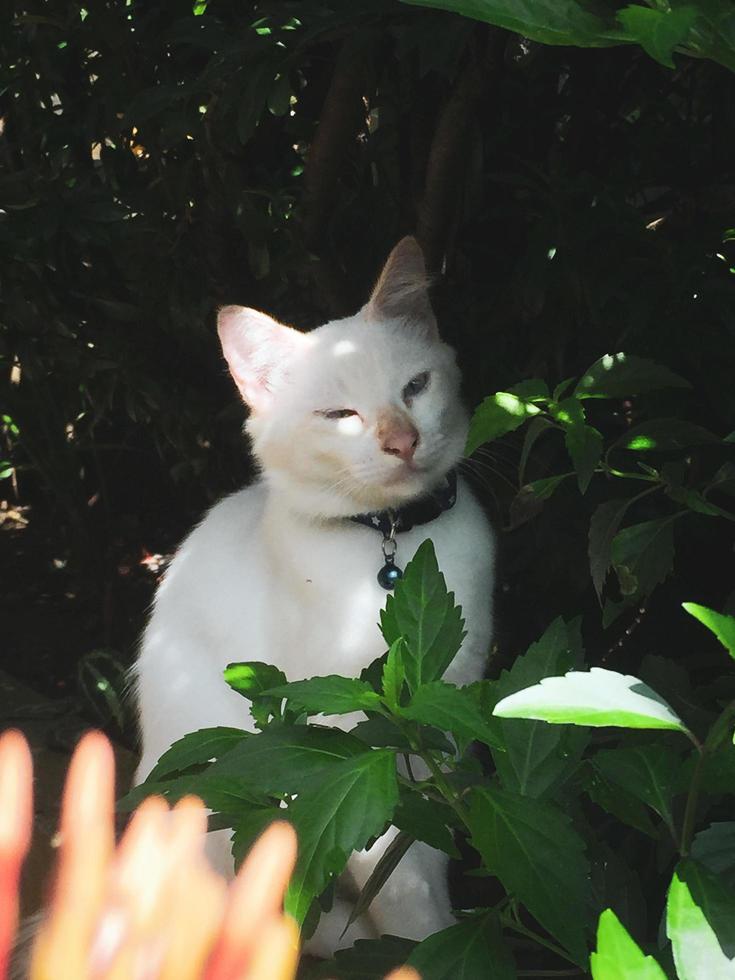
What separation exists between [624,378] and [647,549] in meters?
0.20

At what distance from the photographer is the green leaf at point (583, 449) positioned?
3.84 ft

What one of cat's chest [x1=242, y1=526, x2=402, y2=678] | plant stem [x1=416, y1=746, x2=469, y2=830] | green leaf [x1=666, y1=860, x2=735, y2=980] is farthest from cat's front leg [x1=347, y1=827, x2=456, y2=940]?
green leaf [x1=666, y1=860, x2=735, y2=980]

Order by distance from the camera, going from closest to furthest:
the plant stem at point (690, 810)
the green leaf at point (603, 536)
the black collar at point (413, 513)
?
the plant stem at point (690, 810)
the green leaf at point (603, 536)
the black collar at point (413, 513)

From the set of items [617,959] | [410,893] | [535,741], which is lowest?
[410,893]

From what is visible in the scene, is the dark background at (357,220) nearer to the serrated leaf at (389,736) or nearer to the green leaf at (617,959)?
the serrated leaf at (389,736)

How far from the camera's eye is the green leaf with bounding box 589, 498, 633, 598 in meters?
1.28

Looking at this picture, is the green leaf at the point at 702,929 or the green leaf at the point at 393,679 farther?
the green leaf at the point at 393,679

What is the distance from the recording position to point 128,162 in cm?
249

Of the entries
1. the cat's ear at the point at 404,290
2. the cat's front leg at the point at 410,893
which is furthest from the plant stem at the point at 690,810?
the cat's ear at the point at 404,290

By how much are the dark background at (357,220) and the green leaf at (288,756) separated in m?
0.83

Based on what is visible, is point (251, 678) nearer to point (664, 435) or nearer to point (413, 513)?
point (664, 435)

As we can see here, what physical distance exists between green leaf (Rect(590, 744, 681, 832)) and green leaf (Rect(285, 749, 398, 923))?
21cm

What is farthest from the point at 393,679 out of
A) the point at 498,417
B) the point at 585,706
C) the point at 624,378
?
the point at 624,378

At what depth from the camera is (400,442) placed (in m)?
1.64
